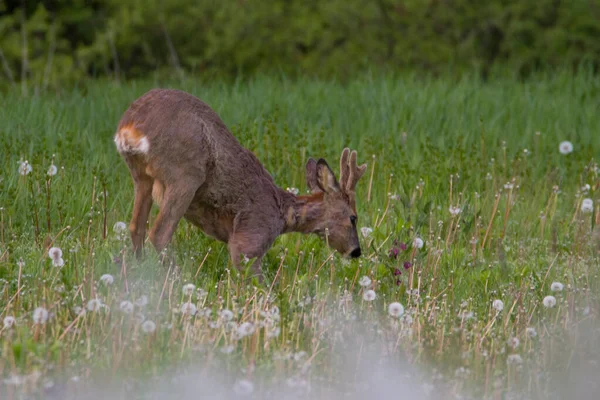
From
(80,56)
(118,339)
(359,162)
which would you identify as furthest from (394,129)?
(80,56)

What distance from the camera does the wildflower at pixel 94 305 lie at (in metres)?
5.20

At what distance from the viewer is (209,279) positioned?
22.3 ft

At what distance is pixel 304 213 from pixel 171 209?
1.19 m

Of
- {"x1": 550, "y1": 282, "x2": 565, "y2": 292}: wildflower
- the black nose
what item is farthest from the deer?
{"x1": 550, "y1": 282, "x2": 565, "y2": 292}: wildflower

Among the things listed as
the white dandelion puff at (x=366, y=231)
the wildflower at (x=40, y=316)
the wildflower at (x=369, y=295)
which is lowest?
the white dandelion puff at (x=366, y=231)

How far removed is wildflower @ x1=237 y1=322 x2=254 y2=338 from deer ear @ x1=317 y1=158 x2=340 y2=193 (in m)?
2.18

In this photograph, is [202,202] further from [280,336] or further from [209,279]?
[280,336]

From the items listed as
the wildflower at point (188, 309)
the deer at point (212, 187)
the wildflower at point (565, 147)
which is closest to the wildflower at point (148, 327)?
the wildflower at point (188, 309)

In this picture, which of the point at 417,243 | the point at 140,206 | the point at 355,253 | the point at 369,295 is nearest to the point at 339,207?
the point at 355,253

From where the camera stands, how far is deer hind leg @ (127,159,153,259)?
6.73m

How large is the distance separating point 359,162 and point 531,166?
1.76 metres

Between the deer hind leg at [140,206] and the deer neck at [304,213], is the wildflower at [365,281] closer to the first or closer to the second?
the deer neck at [304,213]

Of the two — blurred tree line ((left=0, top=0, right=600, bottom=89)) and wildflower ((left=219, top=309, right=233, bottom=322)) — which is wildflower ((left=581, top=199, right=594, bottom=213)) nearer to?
wildflower ((left=219, top=309, right=233, bottom=322))

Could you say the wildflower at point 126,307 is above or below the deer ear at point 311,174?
above
